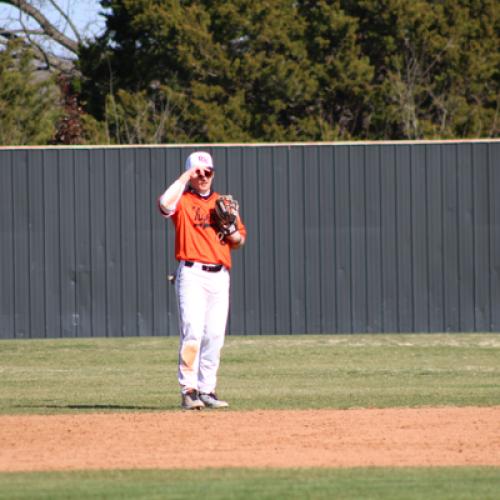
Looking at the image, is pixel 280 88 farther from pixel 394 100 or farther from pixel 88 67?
pixel 88 67

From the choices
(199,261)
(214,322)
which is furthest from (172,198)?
(214,322)

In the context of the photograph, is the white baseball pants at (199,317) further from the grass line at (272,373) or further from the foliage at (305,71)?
the foliage at (305,71)

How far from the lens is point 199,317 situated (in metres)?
9.63

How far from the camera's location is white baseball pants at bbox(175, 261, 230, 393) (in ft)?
31.5

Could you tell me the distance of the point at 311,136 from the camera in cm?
3000

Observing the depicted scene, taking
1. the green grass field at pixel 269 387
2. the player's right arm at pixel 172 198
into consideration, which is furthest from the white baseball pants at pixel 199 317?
the green grass field at pixel 269 387

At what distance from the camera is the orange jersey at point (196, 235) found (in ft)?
31.7

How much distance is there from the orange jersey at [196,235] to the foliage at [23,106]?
62.1 feet

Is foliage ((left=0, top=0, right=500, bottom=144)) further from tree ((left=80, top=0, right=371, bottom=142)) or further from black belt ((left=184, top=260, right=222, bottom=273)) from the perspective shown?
black belt ((left=184, top=260, right=222, bottom=273))

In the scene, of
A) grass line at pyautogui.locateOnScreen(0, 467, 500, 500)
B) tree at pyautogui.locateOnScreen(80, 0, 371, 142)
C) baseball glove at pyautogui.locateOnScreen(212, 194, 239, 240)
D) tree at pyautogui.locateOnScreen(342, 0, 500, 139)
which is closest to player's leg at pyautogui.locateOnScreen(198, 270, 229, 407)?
baseball glove at pyautogui.locateOnScreen(212, 194, 239, 240)

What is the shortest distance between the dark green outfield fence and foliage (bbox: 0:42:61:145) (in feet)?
32.9

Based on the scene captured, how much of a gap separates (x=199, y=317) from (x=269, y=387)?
2577 mm

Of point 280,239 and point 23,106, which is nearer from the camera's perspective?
point 280,239

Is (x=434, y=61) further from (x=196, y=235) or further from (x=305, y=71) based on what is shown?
(x=196, y=235)
